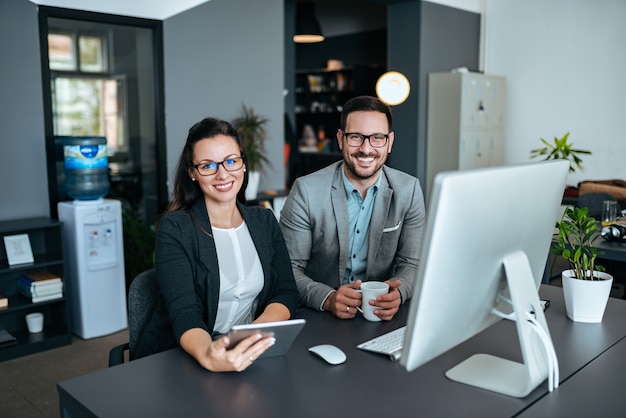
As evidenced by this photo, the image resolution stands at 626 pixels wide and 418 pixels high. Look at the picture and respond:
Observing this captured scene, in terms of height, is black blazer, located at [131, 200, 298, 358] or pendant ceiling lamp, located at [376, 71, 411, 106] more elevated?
pendant ceiling lamp, located at [376, 71, 411, 106]

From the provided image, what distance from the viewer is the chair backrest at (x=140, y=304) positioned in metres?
1.92

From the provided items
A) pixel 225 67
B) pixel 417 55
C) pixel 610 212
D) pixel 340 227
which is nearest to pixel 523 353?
pixel 340 227

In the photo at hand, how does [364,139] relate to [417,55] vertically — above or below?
below

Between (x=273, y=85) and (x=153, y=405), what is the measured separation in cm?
441

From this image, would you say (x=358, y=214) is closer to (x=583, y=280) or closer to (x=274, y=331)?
(x=583, y=280)

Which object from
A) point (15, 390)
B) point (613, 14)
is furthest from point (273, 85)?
point (613, 14)

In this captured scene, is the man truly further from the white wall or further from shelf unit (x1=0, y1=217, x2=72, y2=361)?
the white wall

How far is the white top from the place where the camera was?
1.97 meters

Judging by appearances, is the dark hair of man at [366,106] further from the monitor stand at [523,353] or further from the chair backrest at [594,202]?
the chair backrest at [594,202]

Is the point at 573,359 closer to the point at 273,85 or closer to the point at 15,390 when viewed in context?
the point at 15,390

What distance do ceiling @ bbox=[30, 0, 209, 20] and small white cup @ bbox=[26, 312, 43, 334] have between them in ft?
6.75

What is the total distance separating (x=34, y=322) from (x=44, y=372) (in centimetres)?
51

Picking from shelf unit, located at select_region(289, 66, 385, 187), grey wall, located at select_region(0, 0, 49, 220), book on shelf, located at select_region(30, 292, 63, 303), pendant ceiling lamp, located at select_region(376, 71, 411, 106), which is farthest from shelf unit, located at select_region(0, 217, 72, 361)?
shelf unit, located at select_region(289, 66, 385, 187)

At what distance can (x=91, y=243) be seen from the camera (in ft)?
13.1
